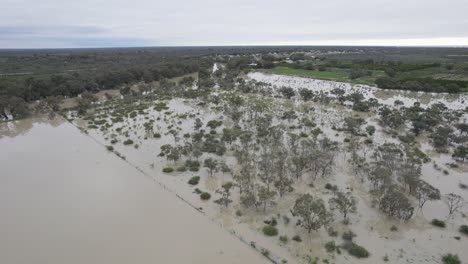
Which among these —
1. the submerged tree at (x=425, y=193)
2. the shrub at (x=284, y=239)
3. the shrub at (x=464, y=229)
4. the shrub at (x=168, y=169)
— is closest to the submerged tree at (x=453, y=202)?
the submerged tree at (x=425, y=193)

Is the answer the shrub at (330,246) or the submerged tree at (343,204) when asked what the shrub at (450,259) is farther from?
the shrub at (330,246)

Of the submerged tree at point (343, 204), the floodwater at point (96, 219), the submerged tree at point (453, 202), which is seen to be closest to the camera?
the floodwater at point (96, 219)

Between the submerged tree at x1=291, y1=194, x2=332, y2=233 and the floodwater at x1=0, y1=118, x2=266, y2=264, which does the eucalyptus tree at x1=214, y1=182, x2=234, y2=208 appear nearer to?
the floodwater at x1=0, y1=118, x2=266, y2=264

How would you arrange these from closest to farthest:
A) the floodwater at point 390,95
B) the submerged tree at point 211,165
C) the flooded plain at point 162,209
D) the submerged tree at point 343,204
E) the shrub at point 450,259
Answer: the shrub at point 450,259 < the flooded plain at point 162,209 < the submerged tree at point 343,204 < the submerged tree at point 211,165 < the floodwater at point 390,95

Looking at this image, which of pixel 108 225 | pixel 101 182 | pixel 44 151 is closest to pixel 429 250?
pixel 108 225

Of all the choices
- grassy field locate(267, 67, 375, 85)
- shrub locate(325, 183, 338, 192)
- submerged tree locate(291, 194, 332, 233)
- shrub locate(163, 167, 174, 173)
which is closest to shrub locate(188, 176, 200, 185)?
shrub locate(163, 167, 174, 173)

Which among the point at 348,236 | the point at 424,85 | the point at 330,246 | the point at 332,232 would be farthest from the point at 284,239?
the point at 424,85

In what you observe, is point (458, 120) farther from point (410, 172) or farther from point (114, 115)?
point (114, 115)
